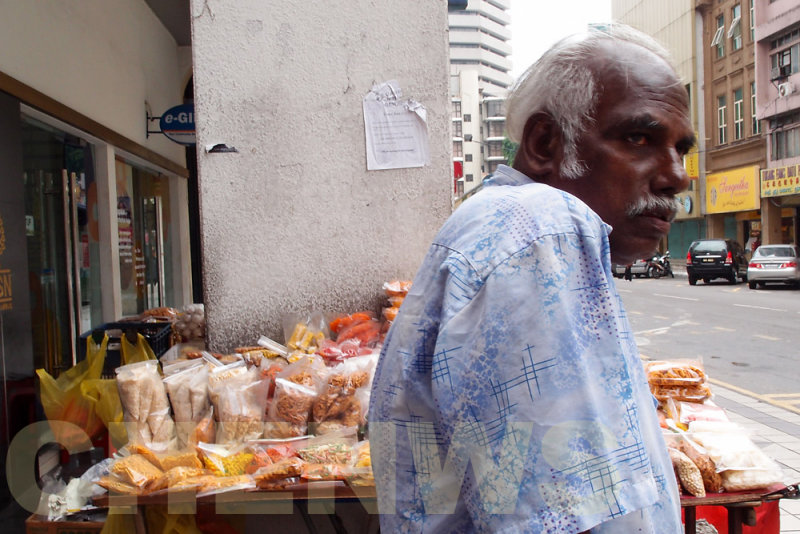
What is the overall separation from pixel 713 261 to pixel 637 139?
24608 millimetres

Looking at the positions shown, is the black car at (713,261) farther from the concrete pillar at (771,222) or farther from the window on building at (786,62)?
the window on building at (786,62)

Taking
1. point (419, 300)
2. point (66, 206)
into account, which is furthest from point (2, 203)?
point (419, 300)

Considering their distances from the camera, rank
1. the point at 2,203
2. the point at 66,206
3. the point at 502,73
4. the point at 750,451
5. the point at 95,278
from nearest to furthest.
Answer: the point at 750,451, the point at 2,203, the point at 66,206, the point at 95,278, the point at 502,73

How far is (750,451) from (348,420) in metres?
1.71

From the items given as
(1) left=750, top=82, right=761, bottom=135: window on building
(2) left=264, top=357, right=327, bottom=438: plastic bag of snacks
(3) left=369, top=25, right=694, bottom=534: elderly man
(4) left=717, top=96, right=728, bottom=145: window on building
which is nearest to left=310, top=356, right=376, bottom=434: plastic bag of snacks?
(2) left=264, top=357, right=327, bottom=438: plastic bag of snacks

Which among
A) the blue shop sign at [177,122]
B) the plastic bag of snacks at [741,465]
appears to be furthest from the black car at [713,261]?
the plastic bag of snacks at [741,465]

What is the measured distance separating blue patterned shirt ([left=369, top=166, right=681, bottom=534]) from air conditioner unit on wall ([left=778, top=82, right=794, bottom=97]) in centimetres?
3029

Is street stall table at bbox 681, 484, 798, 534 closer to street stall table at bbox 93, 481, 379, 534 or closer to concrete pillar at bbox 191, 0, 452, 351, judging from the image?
street stall table at bbox 93, 481, 379, 534

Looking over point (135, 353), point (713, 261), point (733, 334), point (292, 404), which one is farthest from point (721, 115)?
point (292, 404)

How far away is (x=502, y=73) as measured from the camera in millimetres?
110500

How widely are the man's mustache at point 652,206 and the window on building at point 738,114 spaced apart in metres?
34.3

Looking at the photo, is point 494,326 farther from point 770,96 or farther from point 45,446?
point 770,96

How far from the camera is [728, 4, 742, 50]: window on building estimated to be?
30688 mm

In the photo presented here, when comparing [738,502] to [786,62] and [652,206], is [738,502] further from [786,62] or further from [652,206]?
[786,62]
